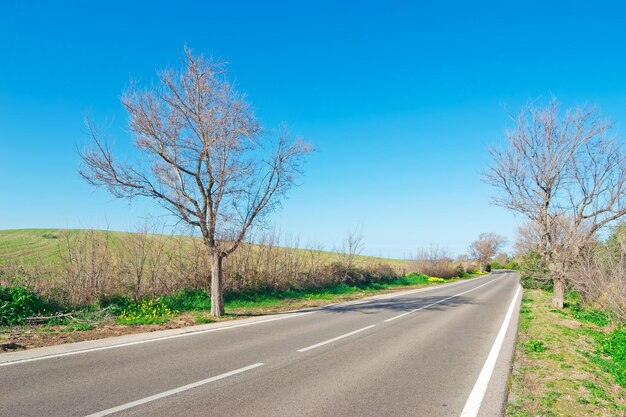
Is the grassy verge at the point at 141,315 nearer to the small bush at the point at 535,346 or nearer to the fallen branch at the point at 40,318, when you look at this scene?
the fallen branch at the point at 40,318

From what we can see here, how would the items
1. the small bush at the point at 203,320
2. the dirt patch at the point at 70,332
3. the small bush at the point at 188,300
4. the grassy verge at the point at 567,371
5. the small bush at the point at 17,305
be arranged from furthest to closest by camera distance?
the small bush at the point at 188,300 < the small bush at the point at 203,320 < the small bush at the point at 17,305 < the dirt patch at the point at 70,332 < the grassy verge at the point at 567,371

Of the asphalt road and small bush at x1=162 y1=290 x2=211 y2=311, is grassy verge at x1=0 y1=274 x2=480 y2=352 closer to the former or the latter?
small bush at x1=162 y1=290 x2=211 y2=311

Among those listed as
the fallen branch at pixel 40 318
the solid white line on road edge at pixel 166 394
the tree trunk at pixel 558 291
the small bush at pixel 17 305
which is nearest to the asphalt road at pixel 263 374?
the solid white line on road edge at pixel 166 394

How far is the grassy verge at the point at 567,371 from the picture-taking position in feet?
18.1

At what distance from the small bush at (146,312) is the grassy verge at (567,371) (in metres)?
9.99

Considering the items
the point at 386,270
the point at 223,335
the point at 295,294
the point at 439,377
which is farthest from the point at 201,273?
the point at 386,270

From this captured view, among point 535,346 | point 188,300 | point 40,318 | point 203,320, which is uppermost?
point 40,318

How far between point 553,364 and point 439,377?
2977mm

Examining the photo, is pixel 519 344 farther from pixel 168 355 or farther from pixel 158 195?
pixel 158 195

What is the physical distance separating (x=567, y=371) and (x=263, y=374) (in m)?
5.83

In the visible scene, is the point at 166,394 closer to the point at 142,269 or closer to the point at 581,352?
the point at 581,352

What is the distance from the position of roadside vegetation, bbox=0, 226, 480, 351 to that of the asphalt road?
218cm

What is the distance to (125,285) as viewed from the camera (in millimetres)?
14898

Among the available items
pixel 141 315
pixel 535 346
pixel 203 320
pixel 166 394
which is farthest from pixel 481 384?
pixel 141 315
